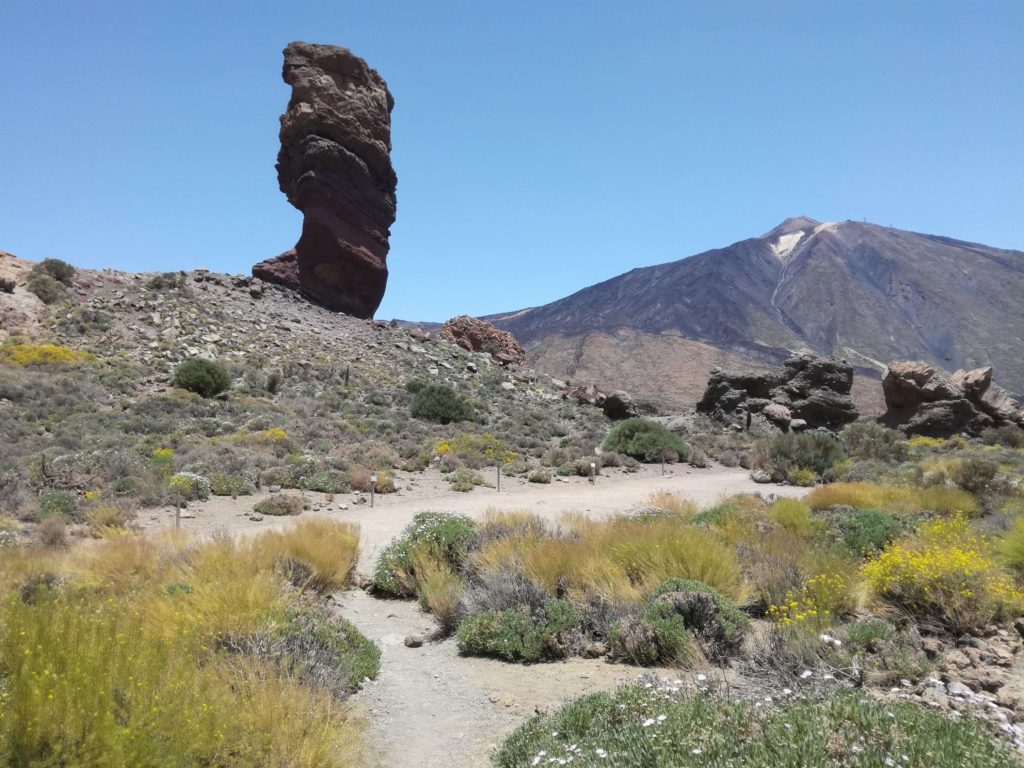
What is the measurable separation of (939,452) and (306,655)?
84.8 feet

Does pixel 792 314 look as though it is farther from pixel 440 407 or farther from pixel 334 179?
pixel 440 407

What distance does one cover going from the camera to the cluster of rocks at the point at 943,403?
28.6 metres

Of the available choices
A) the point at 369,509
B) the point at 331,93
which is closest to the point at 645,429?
the point at 369,509

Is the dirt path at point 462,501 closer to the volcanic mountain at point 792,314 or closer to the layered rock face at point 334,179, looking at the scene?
the layered rock face at point 334,179

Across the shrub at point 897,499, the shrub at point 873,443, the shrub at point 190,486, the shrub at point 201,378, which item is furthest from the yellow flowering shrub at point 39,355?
the shrub at point 873,443

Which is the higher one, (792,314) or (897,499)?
(792,314)

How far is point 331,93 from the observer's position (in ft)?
129

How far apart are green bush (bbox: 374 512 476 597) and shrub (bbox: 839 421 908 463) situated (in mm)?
18296

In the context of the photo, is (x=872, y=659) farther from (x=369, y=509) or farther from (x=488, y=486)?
(x=488, y=486)

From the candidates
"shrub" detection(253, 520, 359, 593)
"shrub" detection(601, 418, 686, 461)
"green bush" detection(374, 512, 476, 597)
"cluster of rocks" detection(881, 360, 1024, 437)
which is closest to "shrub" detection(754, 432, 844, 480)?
"shrub" detection(601, 418, 686, 461)

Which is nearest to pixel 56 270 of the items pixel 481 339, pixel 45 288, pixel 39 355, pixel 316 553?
pixel 45 288

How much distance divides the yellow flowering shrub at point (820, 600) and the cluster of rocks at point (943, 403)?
26.7m

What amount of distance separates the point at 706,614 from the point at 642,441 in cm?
1841

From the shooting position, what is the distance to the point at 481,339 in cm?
4625
